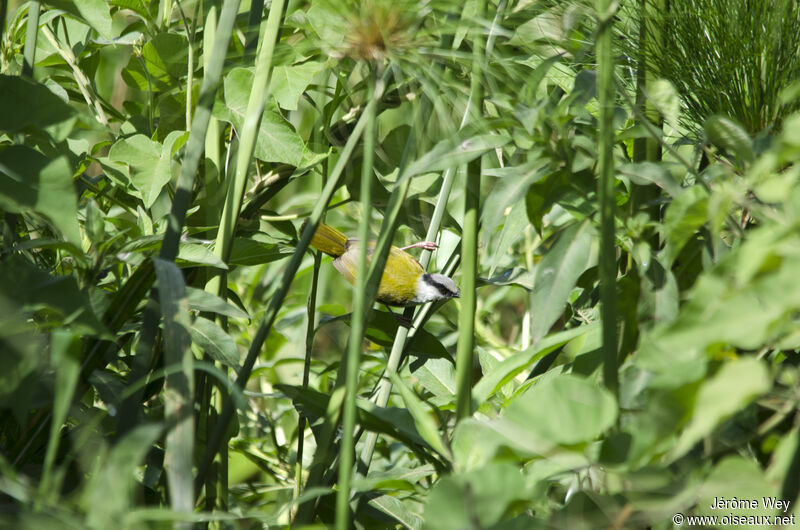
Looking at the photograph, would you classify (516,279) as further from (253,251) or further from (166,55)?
(166,55)

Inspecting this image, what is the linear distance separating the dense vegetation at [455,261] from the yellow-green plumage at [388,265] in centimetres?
33

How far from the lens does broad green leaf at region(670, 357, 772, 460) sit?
0.93 feet

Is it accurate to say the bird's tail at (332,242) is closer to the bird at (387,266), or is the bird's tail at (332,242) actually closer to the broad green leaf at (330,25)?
the bird at (387,266)

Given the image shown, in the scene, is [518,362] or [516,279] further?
[516,279]

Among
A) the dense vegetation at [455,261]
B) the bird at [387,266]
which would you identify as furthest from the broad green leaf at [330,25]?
the bird at [387,266]

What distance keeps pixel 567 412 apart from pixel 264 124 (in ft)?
1.37

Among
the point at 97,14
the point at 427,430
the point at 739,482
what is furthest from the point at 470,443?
the point at 97,14

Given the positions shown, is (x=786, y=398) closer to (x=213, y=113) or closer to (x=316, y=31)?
(x=316, y=31)

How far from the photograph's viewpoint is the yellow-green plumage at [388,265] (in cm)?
112

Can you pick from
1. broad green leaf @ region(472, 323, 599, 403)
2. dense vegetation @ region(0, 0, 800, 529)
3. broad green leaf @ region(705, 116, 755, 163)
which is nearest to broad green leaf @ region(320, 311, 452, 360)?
dense vegetation @ region(0, 0, 800, 529)

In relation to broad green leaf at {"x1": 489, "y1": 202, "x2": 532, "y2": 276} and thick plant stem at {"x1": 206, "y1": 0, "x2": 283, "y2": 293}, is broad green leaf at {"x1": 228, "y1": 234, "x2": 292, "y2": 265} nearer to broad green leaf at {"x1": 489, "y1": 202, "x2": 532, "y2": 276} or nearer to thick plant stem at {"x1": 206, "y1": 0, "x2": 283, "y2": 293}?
thick plant stem at {"x1": 206, "y1": 0, "x2": 283, "y2": 293}

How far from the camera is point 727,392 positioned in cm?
29

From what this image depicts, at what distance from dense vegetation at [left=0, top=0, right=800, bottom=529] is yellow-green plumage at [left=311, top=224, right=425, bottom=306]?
0.33 metres

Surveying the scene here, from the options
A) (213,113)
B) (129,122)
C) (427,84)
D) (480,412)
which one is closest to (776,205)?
(427,84)
